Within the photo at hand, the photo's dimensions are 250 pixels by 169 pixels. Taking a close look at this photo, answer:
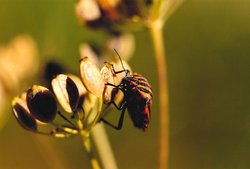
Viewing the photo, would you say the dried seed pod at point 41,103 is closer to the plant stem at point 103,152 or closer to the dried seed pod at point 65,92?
the dried seed pod at point 65,92

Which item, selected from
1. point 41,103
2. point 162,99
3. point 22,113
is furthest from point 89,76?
point 162,99

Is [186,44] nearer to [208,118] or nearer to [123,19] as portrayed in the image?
[208,118]

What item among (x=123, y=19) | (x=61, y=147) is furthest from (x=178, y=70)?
(x=123, y=19)

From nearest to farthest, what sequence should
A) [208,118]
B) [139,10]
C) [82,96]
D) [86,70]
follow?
[86,70]
[82,96]
[139,10]
[208,118]

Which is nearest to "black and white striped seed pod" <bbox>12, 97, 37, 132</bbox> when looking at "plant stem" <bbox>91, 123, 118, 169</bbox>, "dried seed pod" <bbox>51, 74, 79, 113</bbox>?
"dried seed pod" <bbox>51, 74, 79, 113</bbox>

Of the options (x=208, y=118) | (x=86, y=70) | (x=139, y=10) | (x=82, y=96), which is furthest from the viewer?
(x=208, y=118)

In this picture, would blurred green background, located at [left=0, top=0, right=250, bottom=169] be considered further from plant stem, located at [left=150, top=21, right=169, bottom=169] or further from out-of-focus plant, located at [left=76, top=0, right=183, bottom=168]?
plant stem, located at [left=150, top=21, right=169, bottom=169]

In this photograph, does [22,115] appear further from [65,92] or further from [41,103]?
[65,92]
